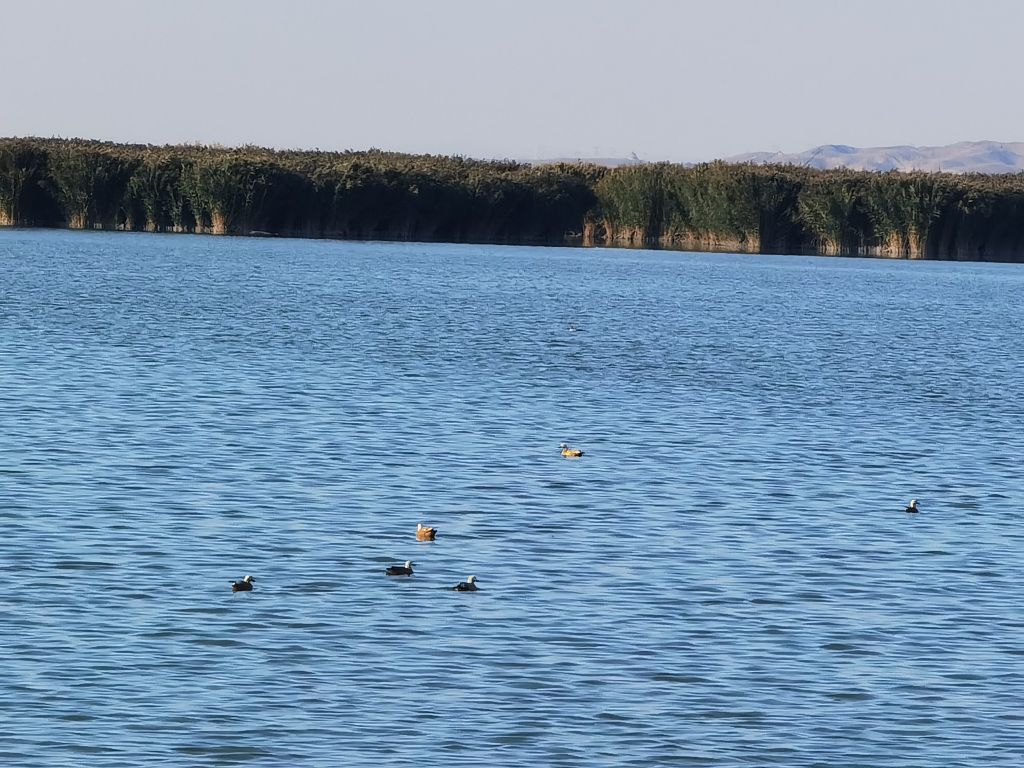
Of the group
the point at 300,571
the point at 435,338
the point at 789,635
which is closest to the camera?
the point at 789,635

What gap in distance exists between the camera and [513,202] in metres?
83.4

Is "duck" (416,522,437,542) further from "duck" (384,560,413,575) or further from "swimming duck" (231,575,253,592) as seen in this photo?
"swimming duck" (231,575,253,592)

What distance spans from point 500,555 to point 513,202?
67.9 m

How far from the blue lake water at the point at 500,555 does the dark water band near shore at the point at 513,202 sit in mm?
40035

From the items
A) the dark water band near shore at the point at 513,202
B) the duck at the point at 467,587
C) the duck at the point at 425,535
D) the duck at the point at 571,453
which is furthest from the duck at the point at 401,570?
the dark water band near shore at the point at 513,202

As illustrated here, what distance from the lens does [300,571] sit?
1505cm

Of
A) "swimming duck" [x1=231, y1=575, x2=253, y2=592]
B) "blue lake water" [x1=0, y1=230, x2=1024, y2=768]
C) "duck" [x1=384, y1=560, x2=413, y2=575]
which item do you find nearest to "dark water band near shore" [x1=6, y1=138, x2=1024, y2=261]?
"blue lake water" [x1=0, y1=230, x2=1024, y2=768]

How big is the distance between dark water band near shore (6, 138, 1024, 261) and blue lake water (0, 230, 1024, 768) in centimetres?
4004

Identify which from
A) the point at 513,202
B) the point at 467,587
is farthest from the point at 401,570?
the point at 513,202

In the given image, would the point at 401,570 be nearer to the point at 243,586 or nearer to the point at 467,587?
the point at 467,587

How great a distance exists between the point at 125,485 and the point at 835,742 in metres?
9.69

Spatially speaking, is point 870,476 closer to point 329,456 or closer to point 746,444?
point 746,444

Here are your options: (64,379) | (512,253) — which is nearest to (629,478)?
(64,379)

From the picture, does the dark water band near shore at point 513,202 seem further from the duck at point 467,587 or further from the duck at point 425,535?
the duck at point 467,587
